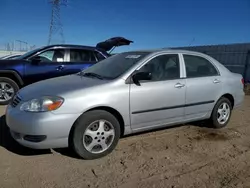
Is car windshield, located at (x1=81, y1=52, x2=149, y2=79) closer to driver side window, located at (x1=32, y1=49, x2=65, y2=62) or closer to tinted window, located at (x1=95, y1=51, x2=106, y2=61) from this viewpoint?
driver side window, located at (x1=32, y1=49, x2=65, y2=62)

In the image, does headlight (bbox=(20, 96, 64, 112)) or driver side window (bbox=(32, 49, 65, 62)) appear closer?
headlight (bbox=(20, 96, 64, 112))

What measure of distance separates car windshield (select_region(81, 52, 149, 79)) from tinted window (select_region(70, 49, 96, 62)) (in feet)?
9.46

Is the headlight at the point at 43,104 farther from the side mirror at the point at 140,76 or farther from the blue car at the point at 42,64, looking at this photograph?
the blue car at the point at 42,64

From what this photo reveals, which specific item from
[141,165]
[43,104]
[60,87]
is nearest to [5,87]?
[60,87]

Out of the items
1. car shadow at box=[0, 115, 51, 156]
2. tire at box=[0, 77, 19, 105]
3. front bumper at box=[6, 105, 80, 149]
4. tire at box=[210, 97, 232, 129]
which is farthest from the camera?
tire at box=[0, 77, 19, 105]

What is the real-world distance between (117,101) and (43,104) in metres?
1.00

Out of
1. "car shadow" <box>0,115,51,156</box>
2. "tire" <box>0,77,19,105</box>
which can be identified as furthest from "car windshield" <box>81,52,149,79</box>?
"tire" <box>0,77,19,105</box>

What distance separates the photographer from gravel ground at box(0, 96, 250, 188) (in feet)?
9.62

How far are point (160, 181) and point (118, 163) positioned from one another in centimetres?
66

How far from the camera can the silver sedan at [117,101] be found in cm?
325

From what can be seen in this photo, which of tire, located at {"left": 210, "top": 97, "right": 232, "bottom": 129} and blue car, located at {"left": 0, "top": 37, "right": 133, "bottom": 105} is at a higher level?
blue car, located at {"left": 0, "top": 37, "right": 133, "bottom": 105}

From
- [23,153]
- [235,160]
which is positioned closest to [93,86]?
[23,153]

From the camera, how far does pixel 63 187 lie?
9.13 ft

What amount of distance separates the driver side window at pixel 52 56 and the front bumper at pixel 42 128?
3.86 meters
